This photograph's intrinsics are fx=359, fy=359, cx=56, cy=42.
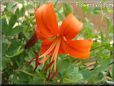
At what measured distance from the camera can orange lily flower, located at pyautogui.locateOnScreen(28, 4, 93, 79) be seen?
0.45 m

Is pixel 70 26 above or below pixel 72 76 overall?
above

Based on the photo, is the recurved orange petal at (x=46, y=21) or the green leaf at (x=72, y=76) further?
the green leaf at (x=72, y=76)

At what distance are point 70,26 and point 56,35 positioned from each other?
0.03m

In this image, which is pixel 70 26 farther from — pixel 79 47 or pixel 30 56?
pixel 30 56

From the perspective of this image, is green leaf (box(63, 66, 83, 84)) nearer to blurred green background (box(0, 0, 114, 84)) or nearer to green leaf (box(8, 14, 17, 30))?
blurred green background (box(0, 0, 114, 84))

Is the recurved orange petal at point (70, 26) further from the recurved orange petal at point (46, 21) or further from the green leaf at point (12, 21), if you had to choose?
the green leaf at point (12, 21)

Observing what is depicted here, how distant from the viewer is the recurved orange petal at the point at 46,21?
45cm

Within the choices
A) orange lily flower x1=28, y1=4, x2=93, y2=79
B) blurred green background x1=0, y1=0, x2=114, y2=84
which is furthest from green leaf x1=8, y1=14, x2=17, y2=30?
orange lily flower x1=28, y1=4, x2=93, y2=79

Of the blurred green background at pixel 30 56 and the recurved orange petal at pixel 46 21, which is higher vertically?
the recurved orange petal at pixel 46 21

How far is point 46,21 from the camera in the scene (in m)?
0.46

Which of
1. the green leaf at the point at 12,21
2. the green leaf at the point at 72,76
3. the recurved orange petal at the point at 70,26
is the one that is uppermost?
the recurved orange petal at the point at 70,26

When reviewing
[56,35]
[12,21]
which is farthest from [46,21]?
[12,21]

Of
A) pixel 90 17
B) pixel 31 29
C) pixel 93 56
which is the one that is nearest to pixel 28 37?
pixel 31 29

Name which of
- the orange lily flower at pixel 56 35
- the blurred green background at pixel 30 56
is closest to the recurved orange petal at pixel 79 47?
the orange lily flower at pixel 56 35
